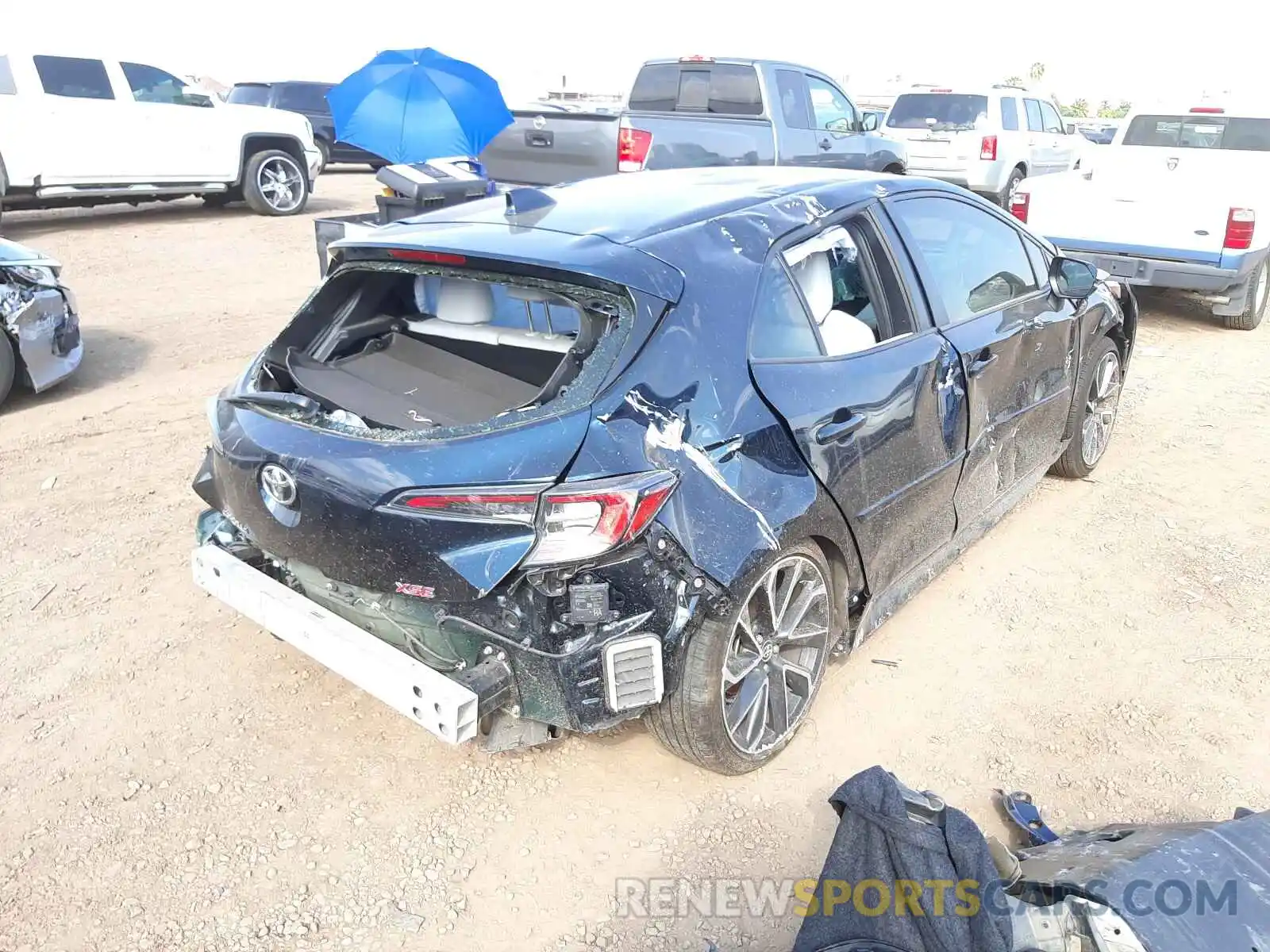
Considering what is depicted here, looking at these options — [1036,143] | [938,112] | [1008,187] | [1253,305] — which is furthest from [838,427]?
[1036,143]

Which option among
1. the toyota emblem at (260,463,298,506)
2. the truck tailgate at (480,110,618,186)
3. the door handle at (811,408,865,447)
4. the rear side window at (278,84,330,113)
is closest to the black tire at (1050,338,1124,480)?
the door handle at (811,408,865,447)

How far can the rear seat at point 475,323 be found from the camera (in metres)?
3.03

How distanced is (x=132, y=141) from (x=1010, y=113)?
1159cm

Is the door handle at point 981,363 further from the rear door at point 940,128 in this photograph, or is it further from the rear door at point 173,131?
the rear door at point 173,131

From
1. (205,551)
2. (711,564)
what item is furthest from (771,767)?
(205,551)

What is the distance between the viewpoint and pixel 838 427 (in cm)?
294

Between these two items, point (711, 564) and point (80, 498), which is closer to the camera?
point (711, 564)

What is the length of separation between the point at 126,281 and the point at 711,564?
8744mm

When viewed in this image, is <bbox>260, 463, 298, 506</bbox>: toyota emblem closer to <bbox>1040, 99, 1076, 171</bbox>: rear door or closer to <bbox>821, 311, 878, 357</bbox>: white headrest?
<bbox>821, 311, 878, 357</bbox>: white headrest

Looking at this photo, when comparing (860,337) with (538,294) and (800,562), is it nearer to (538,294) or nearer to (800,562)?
(800,562)

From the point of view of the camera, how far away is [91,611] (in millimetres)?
3836

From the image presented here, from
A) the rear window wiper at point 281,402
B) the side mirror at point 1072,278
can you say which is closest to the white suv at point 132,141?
the rear window wiper at point 281,402

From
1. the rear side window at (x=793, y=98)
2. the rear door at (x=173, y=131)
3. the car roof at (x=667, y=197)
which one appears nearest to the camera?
the car roof at (x=667, y=197)

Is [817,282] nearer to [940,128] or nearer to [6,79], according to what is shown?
[6,79]
